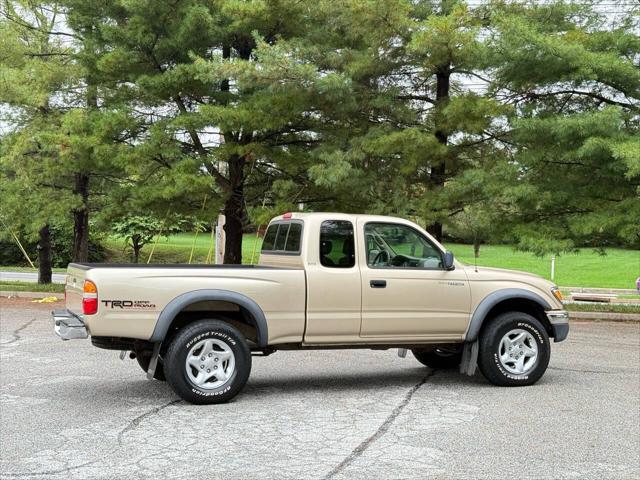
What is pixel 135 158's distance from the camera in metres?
16.1

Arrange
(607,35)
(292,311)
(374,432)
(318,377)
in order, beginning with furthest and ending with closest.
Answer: (607,35)
(318,377)
(292,311)
(374,432)

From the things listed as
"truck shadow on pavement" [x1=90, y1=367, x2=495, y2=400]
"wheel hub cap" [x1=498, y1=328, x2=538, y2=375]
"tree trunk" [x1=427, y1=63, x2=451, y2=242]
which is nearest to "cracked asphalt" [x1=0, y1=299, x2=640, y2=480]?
"truck shadow on pavement" [x1=90, y1=367, x2=495, y2=400]

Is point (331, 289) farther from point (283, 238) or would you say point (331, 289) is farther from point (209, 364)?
point (209, 364)

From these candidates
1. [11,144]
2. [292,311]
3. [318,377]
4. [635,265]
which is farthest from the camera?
[635,265]

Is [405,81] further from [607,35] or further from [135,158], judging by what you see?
[135,158]

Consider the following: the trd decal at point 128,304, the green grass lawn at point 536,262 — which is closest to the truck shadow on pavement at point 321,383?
the trd decal at point 128,304

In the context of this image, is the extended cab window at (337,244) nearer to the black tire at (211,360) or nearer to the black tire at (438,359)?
the black tire at (211,360)

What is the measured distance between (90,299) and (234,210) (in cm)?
1182

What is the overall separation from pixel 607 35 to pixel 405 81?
4614 mm

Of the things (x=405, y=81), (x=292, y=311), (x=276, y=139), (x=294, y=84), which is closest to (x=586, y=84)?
(x=405, y=81)

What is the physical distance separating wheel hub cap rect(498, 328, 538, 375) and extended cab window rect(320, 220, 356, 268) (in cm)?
194

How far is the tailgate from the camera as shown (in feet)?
22.2

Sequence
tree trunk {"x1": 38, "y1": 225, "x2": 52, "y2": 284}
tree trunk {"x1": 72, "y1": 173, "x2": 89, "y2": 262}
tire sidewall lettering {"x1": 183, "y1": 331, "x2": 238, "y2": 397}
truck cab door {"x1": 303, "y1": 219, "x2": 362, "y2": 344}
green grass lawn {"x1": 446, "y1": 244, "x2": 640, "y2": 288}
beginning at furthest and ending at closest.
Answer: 1. green grass lawn {"x1": 446, "y1": 244, "x2": 640, "y2": 288}
2. tree trunk {"x1": 38, "y1": 225, "x2": 52, "y2": 284}
3. tree trunk {"x1": 72, "y1": 173, "x2": 89, "y2": 262}
4. truck cab door {"x1": 303, "y1": 219, "x2": 362, "y2": 344}
5. tire sidewall lettering {"x1": 183, "y1": 331, "x2": 238, "y2": 397}

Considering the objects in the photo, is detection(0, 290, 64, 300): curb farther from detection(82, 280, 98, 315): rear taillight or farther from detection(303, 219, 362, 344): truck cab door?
detection(303, 219, 362, 344): truck cab door
